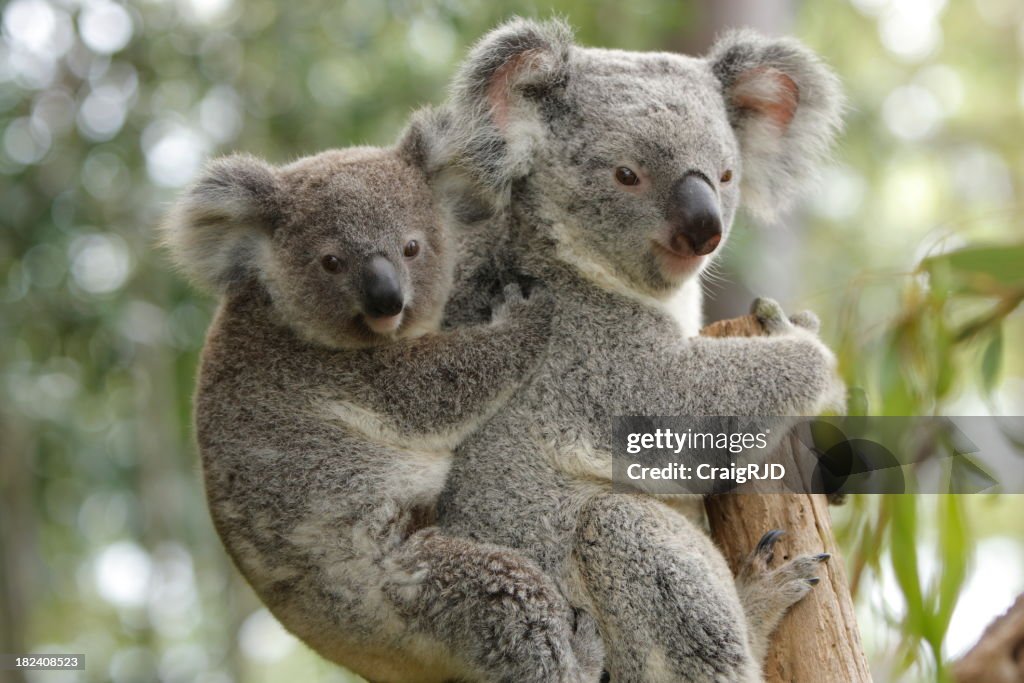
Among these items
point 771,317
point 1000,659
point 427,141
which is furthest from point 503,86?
point 1000,659

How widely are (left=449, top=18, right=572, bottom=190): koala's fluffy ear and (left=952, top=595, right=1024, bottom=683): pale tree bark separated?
6.88 feet

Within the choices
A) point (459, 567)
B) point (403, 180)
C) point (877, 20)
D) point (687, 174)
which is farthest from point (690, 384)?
point (877, 20)

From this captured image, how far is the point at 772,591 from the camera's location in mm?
2850

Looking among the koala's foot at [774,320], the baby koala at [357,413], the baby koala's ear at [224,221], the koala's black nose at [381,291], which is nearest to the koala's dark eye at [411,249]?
the baby koala at [357,413]

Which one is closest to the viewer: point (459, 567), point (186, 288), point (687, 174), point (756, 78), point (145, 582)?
point (459, 567)

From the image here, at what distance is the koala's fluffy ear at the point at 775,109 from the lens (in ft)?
11.1

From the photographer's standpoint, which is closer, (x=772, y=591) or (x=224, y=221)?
(x=772, y=591)

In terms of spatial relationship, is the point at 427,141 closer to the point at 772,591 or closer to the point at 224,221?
the point at 224,221

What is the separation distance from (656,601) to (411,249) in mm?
1279

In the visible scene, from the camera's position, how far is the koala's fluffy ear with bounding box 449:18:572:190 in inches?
120

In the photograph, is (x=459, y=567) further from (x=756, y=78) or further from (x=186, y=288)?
(x=186, y=288)

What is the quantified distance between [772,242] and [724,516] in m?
3.89

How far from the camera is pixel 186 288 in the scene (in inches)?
249

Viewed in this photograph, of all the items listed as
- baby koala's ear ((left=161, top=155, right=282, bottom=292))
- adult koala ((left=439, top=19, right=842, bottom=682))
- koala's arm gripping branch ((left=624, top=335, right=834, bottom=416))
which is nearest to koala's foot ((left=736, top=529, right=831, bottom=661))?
adult koala ((left=439, top=19, right=842, bottom=682))
